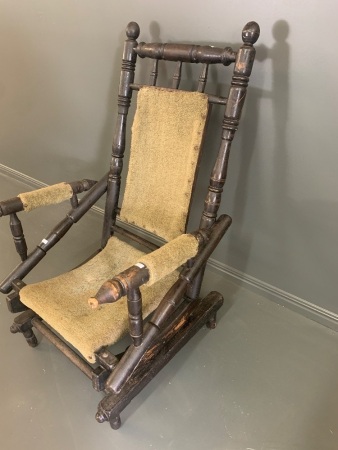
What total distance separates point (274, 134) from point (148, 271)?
826 millimetres

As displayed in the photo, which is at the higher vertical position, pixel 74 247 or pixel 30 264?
pixel 30 264

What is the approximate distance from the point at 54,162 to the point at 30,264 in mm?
1188

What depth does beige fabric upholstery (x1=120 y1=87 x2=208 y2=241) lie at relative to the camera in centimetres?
121

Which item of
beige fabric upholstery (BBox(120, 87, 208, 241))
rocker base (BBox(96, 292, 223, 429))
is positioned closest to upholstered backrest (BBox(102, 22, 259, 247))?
beige fabric upholstery (BBox(120, 87, 208, 241))

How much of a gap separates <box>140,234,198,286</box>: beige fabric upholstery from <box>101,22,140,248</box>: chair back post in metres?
0.53

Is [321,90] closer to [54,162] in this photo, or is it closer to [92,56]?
[92,56]

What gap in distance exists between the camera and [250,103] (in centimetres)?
135

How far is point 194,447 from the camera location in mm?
1152

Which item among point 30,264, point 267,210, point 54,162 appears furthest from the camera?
point 54,162

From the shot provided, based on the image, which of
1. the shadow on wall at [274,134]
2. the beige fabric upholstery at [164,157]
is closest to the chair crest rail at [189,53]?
the beige fabric upholstery at [164,157]

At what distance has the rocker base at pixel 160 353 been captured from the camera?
1.09m

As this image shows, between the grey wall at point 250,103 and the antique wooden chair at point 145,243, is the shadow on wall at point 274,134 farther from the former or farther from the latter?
the antique wooden chair at point 145,243

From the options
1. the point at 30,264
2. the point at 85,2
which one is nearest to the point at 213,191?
the point at 30,264

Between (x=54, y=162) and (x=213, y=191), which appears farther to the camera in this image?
(x=54, y=162)
